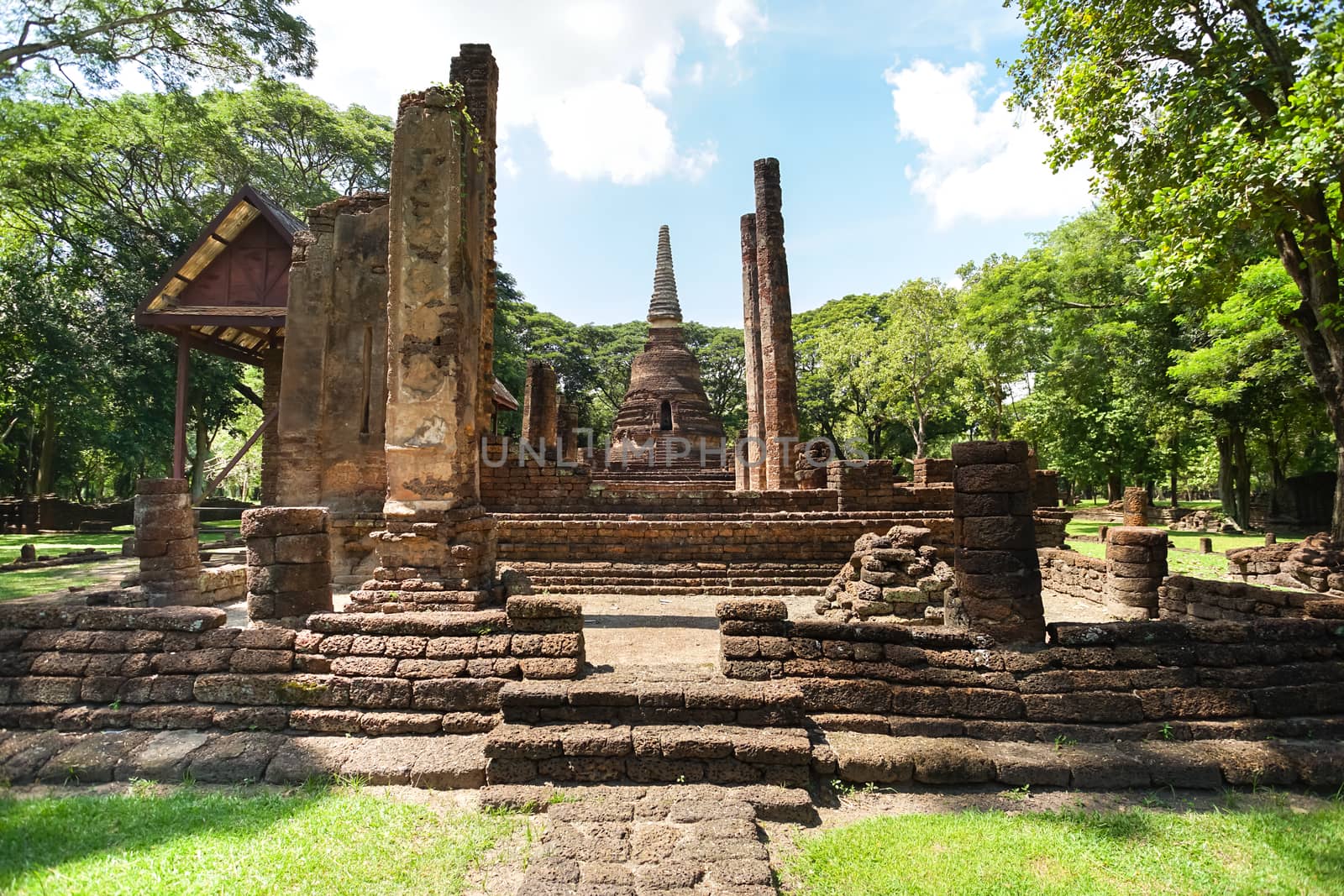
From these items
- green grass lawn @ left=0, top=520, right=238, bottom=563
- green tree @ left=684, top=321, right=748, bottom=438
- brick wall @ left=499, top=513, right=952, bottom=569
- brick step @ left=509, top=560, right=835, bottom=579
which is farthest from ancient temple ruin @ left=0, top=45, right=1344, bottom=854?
green tree @ left=684, top=321, right=748, bottom=438

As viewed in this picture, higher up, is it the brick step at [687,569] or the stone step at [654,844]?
the brick step at [687,569]

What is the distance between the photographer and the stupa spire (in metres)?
34.0

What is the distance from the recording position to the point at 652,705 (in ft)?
13.6

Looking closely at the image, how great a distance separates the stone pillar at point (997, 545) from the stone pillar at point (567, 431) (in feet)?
55.1

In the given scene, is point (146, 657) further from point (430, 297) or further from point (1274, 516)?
point (1274, 516)

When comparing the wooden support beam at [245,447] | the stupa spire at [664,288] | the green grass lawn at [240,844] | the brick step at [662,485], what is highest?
the stupa spire at [664,288]

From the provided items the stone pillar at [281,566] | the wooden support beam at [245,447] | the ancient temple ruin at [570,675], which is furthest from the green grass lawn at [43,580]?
the stone pillar at [281,566]

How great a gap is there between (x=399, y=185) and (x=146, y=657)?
16.3 feet

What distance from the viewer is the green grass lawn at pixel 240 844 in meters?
2.99

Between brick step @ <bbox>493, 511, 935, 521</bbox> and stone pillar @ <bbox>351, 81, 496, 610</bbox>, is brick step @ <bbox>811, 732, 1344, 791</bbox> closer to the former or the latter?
stone pillar @ <bbox>351, 81, 496, 610</bbox>

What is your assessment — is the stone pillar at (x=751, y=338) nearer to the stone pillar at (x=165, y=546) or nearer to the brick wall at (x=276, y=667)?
the stone pillar at (x=165, y=546)

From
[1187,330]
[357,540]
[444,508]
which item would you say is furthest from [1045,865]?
[1187,330]

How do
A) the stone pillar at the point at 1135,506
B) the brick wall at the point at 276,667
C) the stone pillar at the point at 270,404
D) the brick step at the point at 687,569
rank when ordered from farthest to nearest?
the stone pillar at the point at 1135,506, the stone pillar at the point at 270,404, the brick step at the point at 687,569, the brick wall at the point at 276,667

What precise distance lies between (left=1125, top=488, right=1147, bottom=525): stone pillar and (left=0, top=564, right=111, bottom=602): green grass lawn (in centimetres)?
2241
